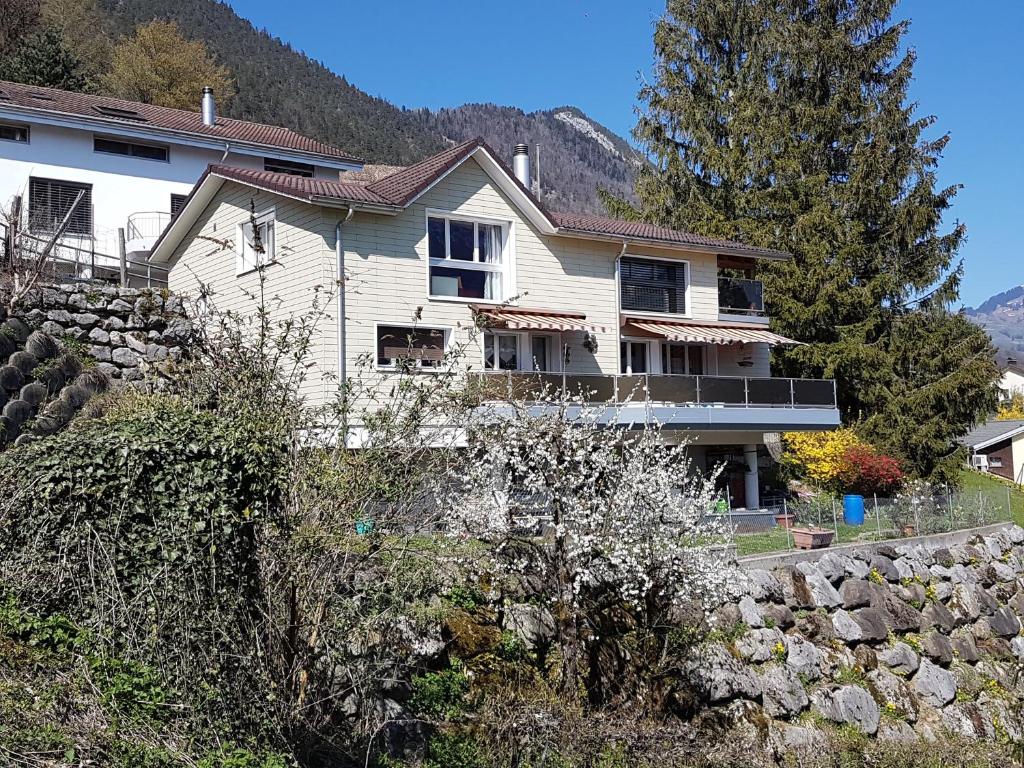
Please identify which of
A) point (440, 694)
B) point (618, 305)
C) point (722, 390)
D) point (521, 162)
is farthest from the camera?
point (521, 162)

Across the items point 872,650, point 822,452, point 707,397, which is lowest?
point 872,650

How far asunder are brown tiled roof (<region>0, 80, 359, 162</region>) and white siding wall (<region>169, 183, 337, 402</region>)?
734 cm

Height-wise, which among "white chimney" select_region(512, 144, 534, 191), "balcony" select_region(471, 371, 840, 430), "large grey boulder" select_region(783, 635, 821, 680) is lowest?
"large grey boulder" select_region(783, 635, 821, 680)

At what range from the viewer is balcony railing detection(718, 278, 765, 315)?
99.8ft

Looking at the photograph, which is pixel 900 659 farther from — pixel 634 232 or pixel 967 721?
pixel 634 232

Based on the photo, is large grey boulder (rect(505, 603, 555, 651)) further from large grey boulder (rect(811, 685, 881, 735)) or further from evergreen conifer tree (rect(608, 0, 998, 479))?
evergreen conifer tree (rect(608, 0, 998, 479))

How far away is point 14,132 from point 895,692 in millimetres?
28623

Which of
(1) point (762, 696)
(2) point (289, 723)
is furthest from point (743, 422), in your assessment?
(2) point (289, 723)

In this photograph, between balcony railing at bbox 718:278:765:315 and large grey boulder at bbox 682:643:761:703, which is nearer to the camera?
large grey boulder at bbox 682:643:761:703

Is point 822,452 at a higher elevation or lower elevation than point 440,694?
higher

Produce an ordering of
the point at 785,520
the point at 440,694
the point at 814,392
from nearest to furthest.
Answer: the point at 440,694, the point at 785,520, the point at 814,392

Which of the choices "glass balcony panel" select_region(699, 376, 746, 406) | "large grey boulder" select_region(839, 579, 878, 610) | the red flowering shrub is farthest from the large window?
the red flowering shrub

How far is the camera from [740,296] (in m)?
30.8

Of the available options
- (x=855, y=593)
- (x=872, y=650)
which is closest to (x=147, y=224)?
(x=855, y=593)
